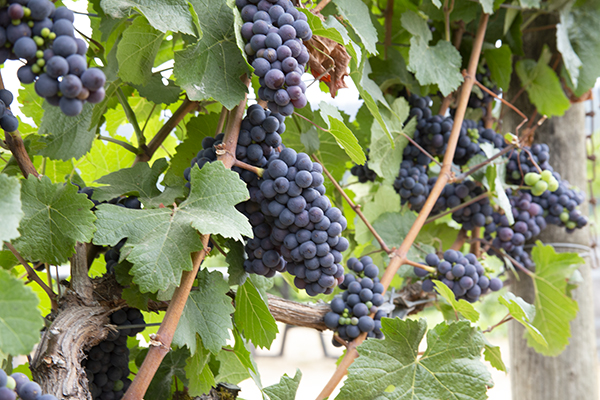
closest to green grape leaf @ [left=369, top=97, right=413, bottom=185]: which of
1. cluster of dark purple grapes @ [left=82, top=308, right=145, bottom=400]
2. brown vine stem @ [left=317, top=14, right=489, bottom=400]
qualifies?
brown vine stem @ [left=317, top=14, right=489, bottom=400]

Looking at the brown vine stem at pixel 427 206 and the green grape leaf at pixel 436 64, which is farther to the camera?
the green grape leaf at pixel 436 64

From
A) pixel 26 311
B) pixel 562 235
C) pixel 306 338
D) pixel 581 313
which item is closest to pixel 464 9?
pixel 562 235

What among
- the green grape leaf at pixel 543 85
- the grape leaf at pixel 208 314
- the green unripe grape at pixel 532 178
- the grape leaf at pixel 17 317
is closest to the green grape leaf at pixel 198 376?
the grape leaf at pixel 208 314

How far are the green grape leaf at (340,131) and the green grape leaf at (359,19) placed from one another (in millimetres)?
160

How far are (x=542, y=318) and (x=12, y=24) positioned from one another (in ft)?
4.84

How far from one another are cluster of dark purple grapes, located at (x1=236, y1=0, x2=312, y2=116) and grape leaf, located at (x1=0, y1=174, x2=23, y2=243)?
321 mm

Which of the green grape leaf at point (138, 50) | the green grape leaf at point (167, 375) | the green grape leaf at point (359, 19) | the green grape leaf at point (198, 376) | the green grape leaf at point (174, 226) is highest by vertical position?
the green grape leaf at point (359, 19)

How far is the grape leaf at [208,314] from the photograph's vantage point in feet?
2.46

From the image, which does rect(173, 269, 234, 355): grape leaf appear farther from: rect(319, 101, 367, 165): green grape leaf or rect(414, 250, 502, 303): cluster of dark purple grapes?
rect(414, 250, 502, 303): cluster of dark purple grapes

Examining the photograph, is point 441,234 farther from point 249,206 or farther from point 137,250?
point 137,250

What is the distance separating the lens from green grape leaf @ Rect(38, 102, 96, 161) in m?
0.84

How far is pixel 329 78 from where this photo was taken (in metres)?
0.85

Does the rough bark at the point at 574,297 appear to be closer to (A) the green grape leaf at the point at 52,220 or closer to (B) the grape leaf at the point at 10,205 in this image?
(A) the green grape leaf at the point at 52,220

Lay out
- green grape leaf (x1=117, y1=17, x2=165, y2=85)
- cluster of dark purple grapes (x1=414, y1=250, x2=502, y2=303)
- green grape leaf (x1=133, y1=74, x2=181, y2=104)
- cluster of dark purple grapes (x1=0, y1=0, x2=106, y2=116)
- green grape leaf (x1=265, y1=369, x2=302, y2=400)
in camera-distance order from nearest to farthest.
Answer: cluster of dark purple grapes (x1=0, y1=0, x2=106, y2=116)
green grape leaf (x1=117, y1=17, x2=165, y2=85)
green grape leaf (x1=265, y1=369, x2=302, y2=400)
green grape leaf (x1=133, y1=74, x2=181, y2=104)
cluster of dark purple grapes (x1=414, y1=250, x2=502, y2=303)
